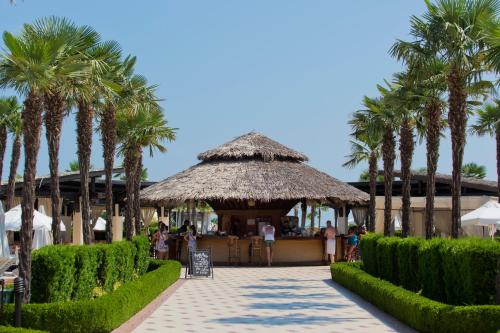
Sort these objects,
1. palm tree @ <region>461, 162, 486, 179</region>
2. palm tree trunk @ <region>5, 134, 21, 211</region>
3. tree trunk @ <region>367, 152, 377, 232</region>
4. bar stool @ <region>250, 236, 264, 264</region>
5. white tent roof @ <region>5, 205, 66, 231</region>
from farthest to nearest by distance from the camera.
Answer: palm tree @ <region>461, 162, 486, 179</region> < tree trunk @ <region>367, 152, 377, 232</region> < palm tree trunk @ <region>5, 134, 21, 211</region> < bar stool @ <region>250, 236, 264, 264</region> < white tent roof @ <region>5, 205, 66, 231</region>

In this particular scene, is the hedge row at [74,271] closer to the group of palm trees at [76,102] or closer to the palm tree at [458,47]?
the group of palm trees at [76,102]

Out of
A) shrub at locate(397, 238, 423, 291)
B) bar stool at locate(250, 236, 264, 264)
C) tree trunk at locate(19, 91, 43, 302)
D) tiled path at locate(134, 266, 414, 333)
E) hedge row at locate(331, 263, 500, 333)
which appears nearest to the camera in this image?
hedge row at locate(331, 263, 500, 333)

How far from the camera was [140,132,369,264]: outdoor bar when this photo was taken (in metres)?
29.0

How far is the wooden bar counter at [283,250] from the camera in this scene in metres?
29.0

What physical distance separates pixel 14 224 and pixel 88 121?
21.0 feet

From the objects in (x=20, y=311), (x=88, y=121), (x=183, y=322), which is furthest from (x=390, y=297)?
(x=88, y=121)

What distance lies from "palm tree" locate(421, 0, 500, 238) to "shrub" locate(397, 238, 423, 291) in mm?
2374

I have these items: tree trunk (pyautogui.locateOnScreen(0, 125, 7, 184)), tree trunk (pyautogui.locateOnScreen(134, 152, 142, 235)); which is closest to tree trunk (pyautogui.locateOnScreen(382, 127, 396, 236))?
tree trunk (pyautogui.locateOnScreen(134, 152, 142, 235))

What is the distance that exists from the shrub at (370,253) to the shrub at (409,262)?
2.89m

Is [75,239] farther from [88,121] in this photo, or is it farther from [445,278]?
[445,278]

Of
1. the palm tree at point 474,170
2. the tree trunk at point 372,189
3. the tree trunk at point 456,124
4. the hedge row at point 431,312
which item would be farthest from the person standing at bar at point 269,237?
the palm tree at point 474,170

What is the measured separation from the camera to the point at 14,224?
24266 millimetres

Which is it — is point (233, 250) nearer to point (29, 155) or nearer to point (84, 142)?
point (84, 142)

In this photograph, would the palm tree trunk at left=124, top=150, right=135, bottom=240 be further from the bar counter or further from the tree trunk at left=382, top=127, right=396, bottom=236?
the tree trunk at left=382, top=127, right=396, bottom=236
